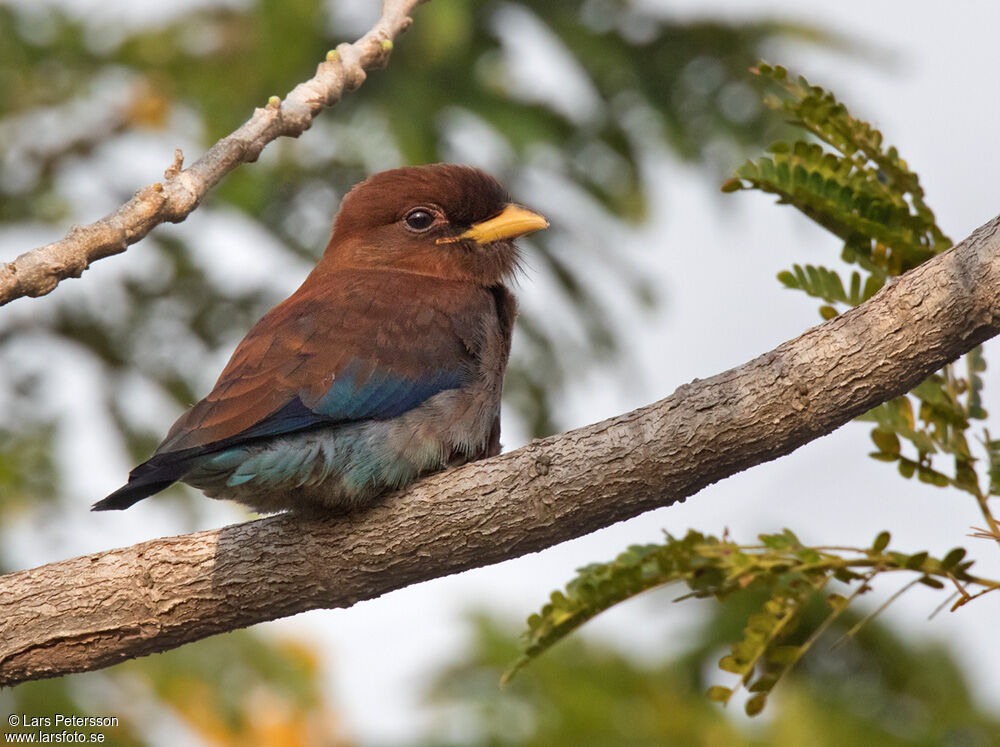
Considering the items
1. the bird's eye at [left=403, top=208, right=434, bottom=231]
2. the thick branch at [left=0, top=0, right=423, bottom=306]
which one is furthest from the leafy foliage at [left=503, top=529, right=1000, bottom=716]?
the bird's eye at [left=403, top=208, right=434, bottom=231]

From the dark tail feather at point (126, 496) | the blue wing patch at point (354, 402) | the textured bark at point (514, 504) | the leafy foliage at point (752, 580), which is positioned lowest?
the leafy foliage at point (752, 580)

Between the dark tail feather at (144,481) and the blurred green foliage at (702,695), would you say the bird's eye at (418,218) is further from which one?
the blurred green foliage at (702,695)

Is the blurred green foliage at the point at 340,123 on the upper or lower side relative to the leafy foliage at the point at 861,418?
upper

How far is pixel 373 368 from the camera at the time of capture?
4207 mm

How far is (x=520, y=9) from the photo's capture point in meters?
7.92

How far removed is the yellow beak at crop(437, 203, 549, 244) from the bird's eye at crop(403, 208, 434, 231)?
0.32 ft

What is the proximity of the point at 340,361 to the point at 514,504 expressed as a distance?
855 mm

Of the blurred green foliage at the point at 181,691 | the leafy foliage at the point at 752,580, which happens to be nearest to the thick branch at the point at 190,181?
the leafy foliage at the point at 752,580

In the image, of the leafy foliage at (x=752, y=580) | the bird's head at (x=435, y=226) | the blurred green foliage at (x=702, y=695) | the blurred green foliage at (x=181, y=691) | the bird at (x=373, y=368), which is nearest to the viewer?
the leafy foliage at (x=752, y=580)

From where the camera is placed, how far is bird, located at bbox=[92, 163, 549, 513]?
13.0ft

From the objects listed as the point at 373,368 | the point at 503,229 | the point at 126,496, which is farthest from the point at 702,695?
the point at 126,496

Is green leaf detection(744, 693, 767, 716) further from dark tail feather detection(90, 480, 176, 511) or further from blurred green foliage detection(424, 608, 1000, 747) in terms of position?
blurred green foliage detection(424, 608, 1000, 747)

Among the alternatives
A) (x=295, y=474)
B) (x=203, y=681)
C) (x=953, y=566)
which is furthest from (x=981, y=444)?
(x=203, y=681)

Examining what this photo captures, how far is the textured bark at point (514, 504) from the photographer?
131 inches
